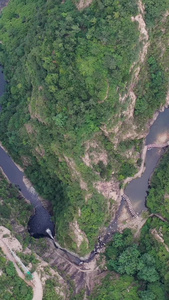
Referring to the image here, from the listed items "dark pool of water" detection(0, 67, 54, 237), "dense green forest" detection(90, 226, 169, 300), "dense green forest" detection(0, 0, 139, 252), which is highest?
"dense green forest" detection(0, 0, 139, 252)

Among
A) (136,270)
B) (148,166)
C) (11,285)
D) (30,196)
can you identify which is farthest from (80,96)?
(136,270)

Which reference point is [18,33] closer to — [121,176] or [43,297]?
[121,176]

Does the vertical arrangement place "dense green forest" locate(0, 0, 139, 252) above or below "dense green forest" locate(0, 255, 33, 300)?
above

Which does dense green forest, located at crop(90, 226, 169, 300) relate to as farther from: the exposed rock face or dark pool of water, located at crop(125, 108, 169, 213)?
the exposed rock face

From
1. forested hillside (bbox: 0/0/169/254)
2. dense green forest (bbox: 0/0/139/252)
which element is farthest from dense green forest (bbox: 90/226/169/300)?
dense green forest (bbox: 0/0/139/252)

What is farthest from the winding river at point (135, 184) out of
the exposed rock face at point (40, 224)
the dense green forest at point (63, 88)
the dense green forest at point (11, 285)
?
the dense green forest at point (11, 285)
